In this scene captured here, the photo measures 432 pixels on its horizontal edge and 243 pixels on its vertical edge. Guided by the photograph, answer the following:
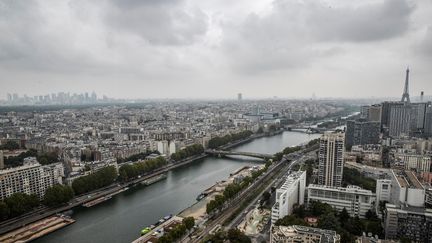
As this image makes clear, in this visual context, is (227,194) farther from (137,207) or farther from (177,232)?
(137,207)

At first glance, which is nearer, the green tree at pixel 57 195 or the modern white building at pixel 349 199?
the modern white building at pixel 349 199

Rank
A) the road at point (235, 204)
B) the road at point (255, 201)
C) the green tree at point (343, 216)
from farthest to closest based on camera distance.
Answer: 1. the road at point (255, 201)
2. the green tree at point (343, 216)
3. the road at point (235, 204)

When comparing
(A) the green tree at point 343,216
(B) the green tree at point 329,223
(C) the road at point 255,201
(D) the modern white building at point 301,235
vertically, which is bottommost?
(C) the road at point 255,201

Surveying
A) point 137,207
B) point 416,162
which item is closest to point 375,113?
point 416,162

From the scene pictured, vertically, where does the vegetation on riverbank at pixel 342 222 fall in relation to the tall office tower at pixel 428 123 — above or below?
below

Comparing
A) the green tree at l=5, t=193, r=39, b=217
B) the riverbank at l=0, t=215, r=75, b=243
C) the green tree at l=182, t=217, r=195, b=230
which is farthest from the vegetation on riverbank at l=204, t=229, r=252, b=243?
the green tree at l=5, t=193, r=39, b=217

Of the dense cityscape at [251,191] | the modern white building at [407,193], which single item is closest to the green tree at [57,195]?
the dense cityscape at [251,191]

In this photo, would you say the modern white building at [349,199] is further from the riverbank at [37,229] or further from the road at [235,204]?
the riverbank at [37,229]
